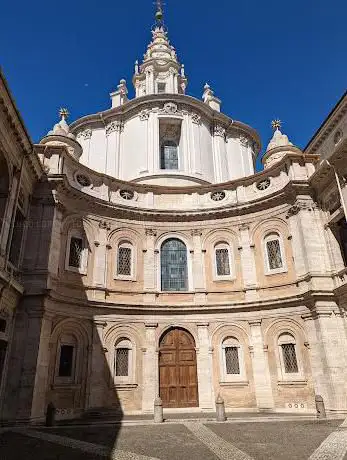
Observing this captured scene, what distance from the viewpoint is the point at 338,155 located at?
1858cm

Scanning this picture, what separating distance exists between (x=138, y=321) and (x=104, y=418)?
524 centimetres

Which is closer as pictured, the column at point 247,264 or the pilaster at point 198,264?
the column at point 247,264

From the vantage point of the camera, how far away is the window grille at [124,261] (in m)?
22.3

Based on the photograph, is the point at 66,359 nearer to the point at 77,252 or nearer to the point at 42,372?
the point at 42,372

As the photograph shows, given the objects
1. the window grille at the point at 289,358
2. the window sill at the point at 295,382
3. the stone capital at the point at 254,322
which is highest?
the stone capital at the point at 254,322

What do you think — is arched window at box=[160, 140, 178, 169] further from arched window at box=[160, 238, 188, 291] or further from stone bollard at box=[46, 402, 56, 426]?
stone bollard at box=[46, 402, 56, 426]

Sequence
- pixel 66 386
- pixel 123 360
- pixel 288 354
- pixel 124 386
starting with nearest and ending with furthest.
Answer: pixel 66 386
pixel 124 386
pixel 288 354
pixel 123 360

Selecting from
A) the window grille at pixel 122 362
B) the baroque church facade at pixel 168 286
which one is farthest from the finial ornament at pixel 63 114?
the window grille at pixel 122 362

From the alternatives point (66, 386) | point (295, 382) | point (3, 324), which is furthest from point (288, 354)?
point (3, 324)

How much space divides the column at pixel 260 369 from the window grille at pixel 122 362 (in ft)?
22.6

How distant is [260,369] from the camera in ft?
65.3

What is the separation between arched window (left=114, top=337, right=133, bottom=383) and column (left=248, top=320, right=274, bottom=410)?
6.72 meters

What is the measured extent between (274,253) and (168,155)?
12.9 m

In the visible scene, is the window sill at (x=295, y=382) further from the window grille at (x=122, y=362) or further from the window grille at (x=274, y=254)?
the window grille at (x=122, y=362)
